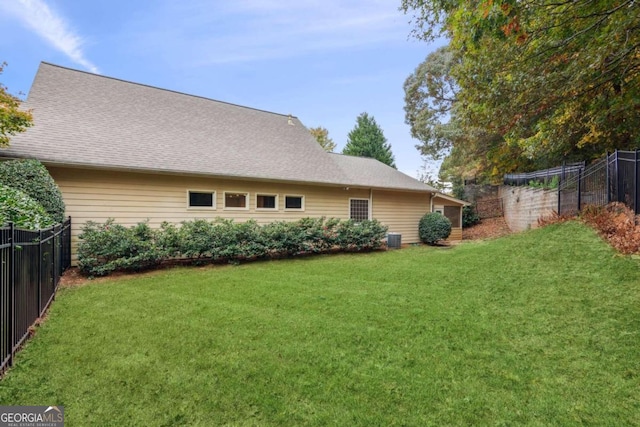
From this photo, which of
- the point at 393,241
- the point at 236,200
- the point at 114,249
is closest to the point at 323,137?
the point at 393,241

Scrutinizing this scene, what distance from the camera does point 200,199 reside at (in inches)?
374

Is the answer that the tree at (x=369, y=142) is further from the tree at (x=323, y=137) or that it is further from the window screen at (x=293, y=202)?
the window screen at (x=293, y=202)

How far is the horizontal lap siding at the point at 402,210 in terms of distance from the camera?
13461mm

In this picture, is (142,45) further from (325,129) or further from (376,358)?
(325,129)

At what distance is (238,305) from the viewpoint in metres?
4.88

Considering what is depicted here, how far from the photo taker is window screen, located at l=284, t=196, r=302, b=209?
1112cm

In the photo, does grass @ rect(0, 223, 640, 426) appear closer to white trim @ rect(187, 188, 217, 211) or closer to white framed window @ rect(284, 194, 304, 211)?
white trim @ rect(187, 188, 217, 211)

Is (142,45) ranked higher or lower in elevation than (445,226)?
higher

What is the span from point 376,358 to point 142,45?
1298 cm

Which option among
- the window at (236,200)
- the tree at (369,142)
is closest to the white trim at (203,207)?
the window at (236,200)

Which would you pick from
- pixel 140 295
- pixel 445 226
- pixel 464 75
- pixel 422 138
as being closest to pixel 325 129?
pixel 422 138

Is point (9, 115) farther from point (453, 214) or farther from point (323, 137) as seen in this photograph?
point (323, 137)

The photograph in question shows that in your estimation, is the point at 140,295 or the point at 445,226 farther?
the point at 445,226

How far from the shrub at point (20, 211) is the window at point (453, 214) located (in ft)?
52.6
